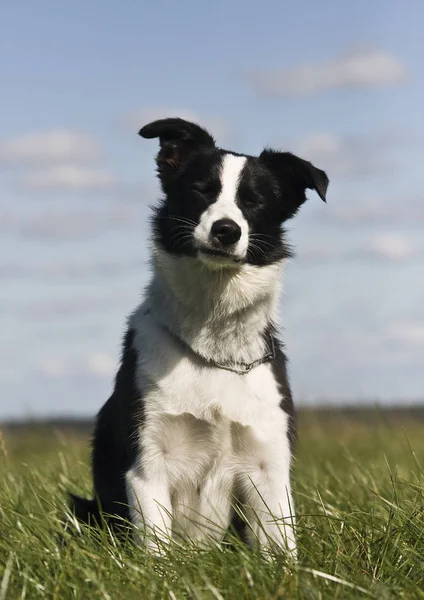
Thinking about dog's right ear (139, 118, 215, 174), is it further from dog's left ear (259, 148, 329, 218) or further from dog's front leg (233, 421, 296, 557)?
dog's front leg (233, 421, 296, 557)

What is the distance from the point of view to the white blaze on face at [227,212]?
4.82 metres

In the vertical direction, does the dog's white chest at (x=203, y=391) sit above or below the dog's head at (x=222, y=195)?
below

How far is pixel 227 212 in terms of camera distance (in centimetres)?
487

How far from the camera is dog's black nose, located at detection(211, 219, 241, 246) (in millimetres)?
4781

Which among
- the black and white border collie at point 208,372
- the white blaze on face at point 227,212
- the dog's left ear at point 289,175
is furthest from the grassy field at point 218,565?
the dog's left ear at point 289,175

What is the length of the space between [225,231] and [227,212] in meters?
0.13

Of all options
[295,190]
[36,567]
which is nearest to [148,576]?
[36,567]

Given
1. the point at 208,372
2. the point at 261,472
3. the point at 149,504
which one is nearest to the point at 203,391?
the point at 208,372

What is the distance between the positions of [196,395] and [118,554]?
1047 millimetres

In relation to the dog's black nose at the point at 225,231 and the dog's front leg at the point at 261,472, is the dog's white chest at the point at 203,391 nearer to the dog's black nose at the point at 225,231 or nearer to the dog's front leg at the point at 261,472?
the dog's front leg at the point at 261,472

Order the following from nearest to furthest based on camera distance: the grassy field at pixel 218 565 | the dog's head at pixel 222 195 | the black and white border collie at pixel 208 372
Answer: the grassy field at pixel 218 565
the dog's head at pixel 222 195
the black and white border collie at pixel 208 372

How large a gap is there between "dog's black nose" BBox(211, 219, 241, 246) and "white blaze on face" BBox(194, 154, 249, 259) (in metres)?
0.02

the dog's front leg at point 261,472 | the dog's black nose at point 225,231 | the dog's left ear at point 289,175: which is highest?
the dog's left ear at point 289,175

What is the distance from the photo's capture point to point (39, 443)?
37.7ft
